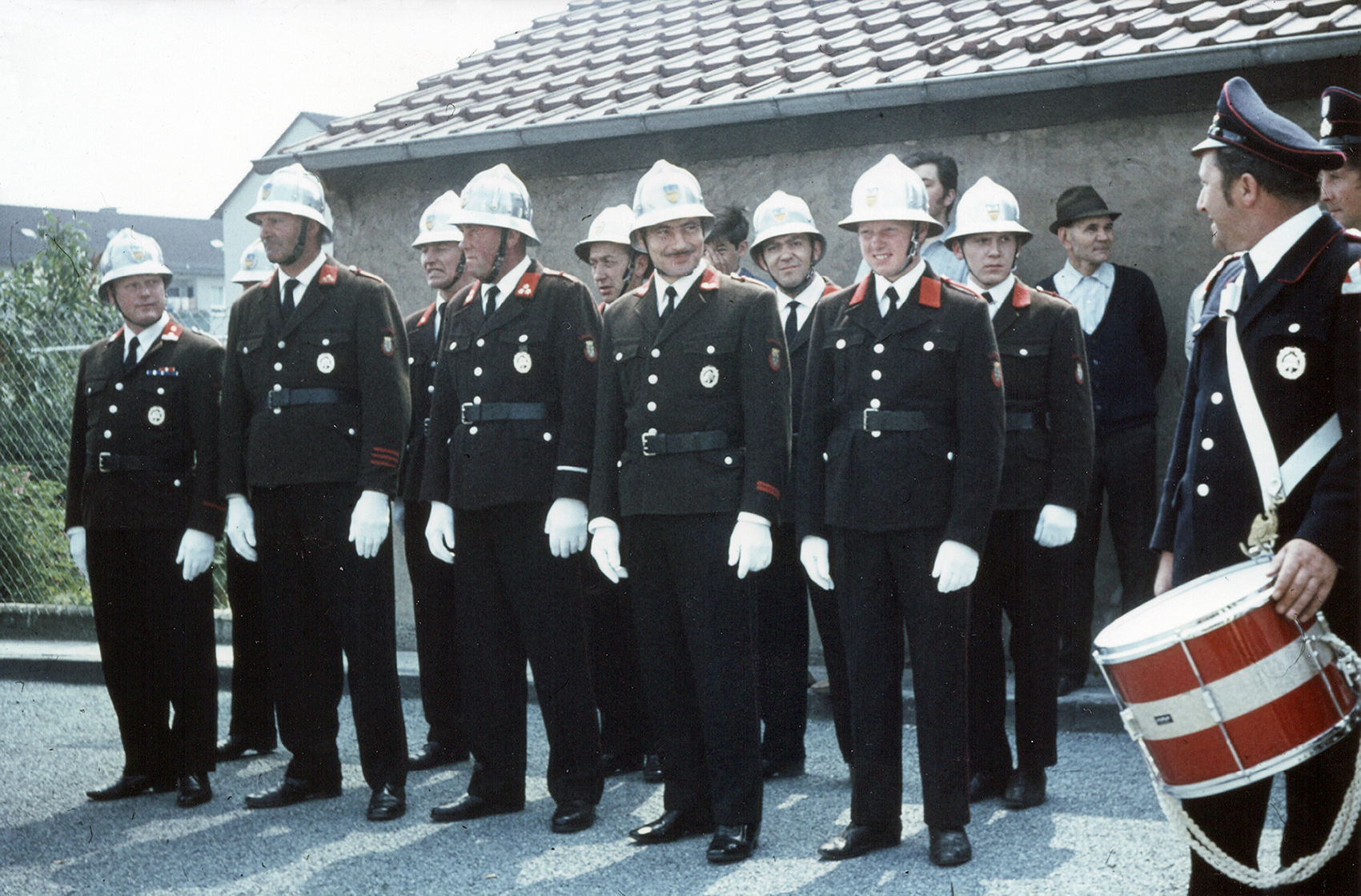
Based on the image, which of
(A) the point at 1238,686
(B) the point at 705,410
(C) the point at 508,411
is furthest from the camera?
(C) the point at 508,411

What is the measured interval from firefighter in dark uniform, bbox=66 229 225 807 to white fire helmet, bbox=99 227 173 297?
0.01 metres

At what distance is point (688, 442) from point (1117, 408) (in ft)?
9.70

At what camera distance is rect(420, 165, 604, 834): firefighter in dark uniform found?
17.0ft

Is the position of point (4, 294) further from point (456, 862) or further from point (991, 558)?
point (991, 558)

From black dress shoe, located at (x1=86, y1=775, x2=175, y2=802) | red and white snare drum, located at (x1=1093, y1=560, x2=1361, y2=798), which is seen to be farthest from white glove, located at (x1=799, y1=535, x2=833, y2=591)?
black dress shoe, located at (x1=86, y1=775, x2=175, y2=802)

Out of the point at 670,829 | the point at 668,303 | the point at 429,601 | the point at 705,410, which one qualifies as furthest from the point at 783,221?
the point at 670,829

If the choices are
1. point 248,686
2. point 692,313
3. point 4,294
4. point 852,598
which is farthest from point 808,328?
point 4,294

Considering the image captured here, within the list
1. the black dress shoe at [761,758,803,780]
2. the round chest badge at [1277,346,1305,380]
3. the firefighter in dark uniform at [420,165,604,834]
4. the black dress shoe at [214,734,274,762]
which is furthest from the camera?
the black dress shoe at [214,734,274,762]

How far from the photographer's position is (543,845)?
4.96m

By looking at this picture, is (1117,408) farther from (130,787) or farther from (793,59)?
(130,787)

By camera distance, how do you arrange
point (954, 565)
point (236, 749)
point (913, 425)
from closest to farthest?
1. point (954, 565)
2. point (913, 425)
3. point (236, 749)

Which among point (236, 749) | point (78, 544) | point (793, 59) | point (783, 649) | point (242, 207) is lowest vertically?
point (236, 749)

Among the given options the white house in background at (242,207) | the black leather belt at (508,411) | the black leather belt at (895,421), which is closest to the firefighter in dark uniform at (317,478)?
the black leather belt at (508,411)

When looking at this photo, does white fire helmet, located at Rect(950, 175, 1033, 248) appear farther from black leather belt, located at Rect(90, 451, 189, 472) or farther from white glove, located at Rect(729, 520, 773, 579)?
black leather belt, located at Rect(90, 451, 189, 472)
